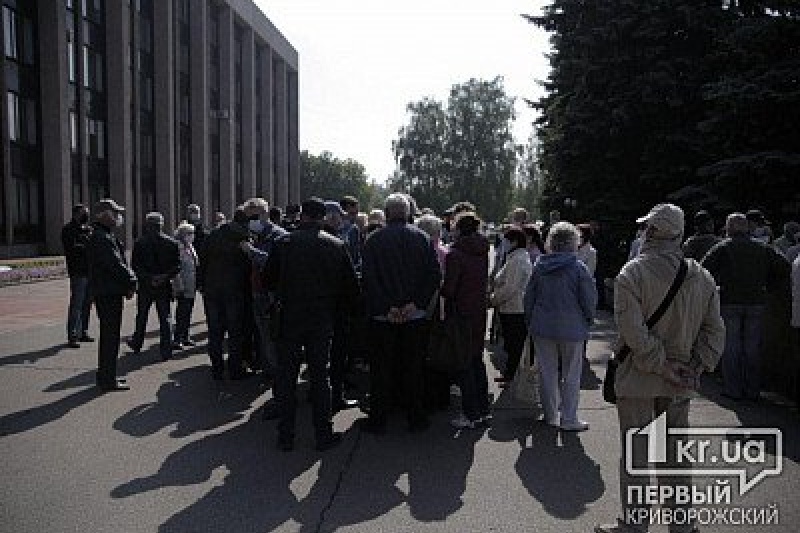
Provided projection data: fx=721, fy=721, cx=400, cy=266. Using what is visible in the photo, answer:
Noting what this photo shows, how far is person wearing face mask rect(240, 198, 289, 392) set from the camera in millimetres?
8023

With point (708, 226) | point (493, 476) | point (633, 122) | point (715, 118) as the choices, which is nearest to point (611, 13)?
point (633, 122)

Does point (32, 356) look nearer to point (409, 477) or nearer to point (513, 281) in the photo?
point (513, 281)

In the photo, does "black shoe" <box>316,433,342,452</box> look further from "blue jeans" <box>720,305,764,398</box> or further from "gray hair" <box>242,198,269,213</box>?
"blue jeans" <box>720,305,764,398</box>

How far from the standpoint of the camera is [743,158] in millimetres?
14508

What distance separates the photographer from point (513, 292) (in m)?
7.82

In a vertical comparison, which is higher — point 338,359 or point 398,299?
point 398,299

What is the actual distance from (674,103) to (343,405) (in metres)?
14.0

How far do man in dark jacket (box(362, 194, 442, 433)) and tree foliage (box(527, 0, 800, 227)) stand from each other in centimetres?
1062

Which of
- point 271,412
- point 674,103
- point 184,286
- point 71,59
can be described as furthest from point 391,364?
point 71,59

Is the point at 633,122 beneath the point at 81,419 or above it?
above


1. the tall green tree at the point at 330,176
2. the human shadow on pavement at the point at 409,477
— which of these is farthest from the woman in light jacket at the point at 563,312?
the tall green tree at the point at 330,176

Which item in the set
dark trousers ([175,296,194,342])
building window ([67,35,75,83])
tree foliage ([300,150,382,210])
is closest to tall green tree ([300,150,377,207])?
tree foliage ([300,150,382,210])

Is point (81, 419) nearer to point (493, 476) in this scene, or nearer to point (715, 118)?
point (493, 476)

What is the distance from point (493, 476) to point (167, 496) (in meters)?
2.24
